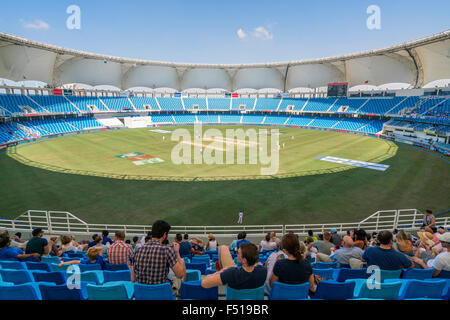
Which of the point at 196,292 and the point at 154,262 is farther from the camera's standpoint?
the point at 196,292

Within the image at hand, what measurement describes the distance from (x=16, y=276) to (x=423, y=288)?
764 centimetres

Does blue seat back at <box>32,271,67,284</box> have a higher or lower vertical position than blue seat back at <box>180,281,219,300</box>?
lower

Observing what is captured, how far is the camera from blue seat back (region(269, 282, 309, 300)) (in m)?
3.88

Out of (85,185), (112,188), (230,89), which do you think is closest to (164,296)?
(112,188)

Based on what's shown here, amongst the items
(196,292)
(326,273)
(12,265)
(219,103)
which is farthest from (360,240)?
(219,103)

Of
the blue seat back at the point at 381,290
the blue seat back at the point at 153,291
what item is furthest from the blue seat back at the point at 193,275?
the blue seat back at the point at 381,290

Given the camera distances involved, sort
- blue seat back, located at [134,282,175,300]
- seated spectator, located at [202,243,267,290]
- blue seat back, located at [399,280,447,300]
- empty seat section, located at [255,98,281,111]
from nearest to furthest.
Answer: seated spectator, located at [202,243,267,290]
blue seat back, located at [134,282,175,300]
blue seat back, located at [399,280,447,300]
empty seat section, located at [255,98,281,111]

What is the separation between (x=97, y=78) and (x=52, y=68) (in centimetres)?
→ 1286

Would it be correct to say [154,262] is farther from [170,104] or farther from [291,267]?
[170,104]

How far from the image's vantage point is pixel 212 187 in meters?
23.2

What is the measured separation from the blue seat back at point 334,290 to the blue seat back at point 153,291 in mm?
2412

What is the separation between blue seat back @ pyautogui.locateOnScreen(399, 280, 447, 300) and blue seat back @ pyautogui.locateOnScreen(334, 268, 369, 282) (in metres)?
1.02

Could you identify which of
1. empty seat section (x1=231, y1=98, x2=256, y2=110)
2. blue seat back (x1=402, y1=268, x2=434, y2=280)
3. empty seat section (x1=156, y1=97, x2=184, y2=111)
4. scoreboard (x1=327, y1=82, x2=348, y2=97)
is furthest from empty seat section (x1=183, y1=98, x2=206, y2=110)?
blue seat back (x1=402, y1=268, x2=434, y2=280)

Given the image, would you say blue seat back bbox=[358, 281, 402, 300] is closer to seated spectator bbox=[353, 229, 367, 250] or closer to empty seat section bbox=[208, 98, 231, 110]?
seated spectator bbox=[353, 229, 367, 250]
